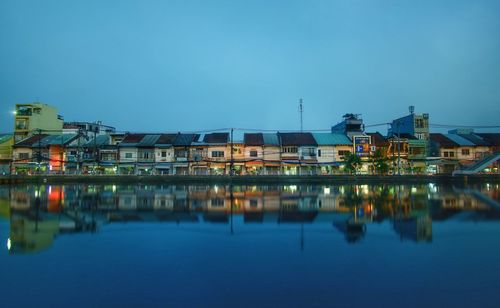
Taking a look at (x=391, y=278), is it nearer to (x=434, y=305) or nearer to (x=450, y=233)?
(x=434, y=305)

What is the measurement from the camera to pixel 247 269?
7109mm

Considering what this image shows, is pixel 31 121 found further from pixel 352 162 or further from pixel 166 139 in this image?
pixel 352 162

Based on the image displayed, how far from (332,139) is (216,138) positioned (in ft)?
57.3

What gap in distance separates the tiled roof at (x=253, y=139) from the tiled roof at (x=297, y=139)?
123 inches

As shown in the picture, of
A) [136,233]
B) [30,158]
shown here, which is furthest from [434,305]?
[30,158]

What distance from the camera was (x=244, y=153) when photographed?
50.0 m

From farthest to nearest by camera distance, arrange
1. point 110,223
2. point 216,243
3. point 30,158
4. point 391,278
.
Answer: point 30,158
point 110,223
point 216,243
point 391,278

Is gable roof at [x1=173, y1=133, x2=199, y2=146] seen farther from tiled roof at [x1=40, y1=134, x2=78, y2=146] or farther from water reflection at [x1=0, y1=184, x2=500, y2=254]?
water reflection at [x1=0, y1=184, x2=500, y2=254]

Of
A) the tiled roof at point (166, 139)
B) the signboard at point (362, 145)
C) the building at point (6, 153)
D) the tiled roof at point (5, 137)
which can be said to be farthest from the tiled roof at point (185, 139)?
the tiled roof at point (5, 137)

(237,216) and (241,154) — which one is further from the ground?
(241,154)

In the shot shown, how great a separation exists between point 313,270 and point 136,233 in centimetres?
632

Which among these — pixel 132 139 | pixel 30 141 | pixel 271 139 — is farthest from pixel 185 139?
pixel 30 141

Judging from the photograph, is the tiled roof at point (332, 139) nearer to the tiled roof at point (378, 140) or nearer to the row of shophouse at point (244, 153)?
the row of shophouse at point (244, 153)

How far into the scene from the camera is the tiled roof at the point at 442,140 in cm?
5072
